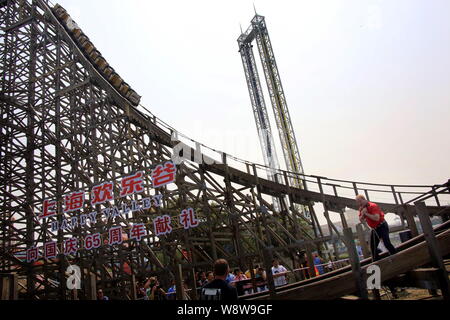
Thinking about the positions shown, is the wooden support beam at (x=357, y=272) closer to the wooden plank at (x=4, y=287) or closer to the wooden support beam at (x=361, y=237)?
the wooden support beam at (x=361, y=237)

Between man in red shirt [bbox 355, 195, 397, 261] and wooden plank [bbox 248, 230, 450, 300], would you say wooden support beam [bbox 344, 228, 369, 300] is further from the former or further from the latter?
man in red shirt [bbox 355, 195, 397, 261]

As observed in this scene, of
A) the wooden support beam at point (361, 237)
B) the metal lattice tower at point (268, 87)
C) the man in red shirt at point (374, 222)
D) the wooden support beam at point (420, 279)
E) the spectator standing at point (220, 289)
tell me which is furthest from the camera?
the metal lattice tower at point (268, 87)

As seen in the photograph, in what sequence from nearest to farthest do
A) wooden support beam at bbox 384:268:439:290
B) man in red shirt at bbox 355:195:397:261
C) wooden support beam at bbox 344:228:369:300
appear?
wooden support beam at bbox 384:268:439:290 → wooden support beam at bbox 344:228:369:300 → man in red shirt at bbox 355:195:397:261

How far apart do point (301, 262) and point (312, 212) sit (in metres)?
2.43

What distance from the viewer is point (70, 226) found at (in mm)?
11648

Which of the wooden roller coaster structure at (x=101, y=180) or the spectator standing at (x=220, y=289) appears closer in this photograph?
the spectator standing at (x=220, y=289)

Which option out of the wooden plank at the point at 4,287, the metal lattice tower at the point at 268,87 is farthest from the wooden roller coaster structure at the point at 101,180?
the metal lattice tower at the point at 268,87

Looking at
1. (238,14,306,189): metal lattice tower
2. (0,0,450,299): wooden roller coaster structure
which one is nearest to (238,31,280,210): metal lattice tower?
(238,14,306,189): metal lattice tower

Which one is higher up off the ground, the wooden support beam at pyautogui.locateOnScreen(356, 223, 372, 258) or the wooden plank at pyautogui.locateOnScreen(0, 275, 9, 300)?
the wooden plank at pyautogui.locateOnScreen(0, 275, 9, 300)

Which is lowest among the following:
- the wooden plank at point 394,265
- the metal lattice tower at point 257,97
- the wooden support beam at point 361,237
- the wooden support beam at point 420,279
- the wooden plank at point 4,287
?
the wooden support beam at point 420,279

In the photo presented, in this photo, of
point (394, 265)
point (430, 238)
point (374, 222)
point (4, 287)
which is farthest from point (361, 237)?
point (4, 287)

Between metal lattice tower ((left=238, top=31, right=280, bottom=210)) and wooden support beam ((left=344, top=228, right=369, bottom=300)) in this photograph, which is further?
metal lattice tower ((left=238, top=31, right=280, bottom=210))

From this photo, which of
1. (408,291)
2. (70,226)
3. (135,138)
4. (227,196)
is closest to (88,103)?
(135,138)
